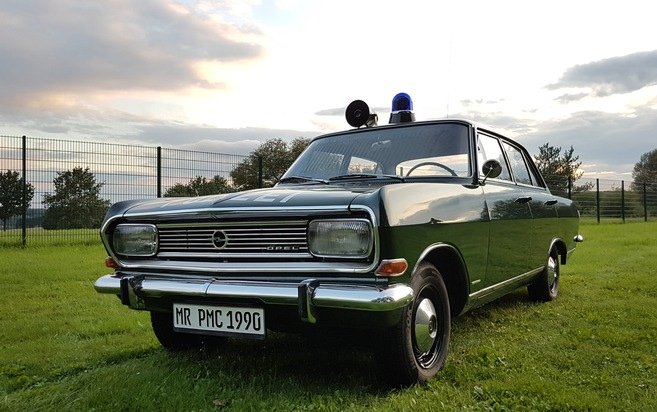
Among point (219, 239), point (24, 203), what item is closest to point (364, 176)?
point (219, 239)

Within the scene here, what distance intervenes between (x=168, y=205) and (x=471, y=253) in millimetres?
1856

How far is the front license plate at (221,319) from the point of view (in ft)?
8.94

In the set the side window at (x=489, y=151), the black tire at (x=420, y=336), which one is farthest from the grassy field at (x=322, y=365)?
the side window at (x=489, y=151)

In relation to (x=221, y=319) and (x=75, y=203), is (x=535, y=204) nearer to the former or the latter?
(x=221, y=319)

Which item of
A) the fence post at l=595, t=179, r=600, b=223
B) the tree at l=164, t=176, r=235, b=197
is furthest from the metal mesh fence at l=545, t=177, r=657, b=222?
the tree at l=164, t=176, r=235, b=197

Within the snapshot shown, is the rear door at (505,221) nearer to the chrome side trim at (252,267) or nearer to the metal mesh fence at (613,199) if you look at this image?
the chrome side trim at (252,267)

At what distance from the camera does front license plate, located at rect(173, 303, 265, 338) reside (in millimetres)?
2725

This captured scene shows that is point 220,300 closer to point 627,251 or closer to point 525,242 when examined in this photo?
point 525,242

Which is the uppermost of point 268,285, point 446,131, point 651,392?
point 446,131

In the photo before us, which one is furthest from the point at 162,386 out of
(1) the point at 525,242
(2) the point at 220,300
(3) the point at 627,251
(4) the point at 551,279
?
(3) the point at 627,251

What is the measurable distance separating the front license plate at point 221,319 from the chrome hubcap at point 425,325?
812 mm

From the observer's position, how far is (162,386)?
2914 mm

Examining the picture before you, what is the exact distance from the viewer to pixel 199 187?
1126 centimetres

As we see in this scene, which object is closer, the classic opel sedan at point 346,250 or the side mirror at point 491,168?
the classic opel sedan at point 346,250
